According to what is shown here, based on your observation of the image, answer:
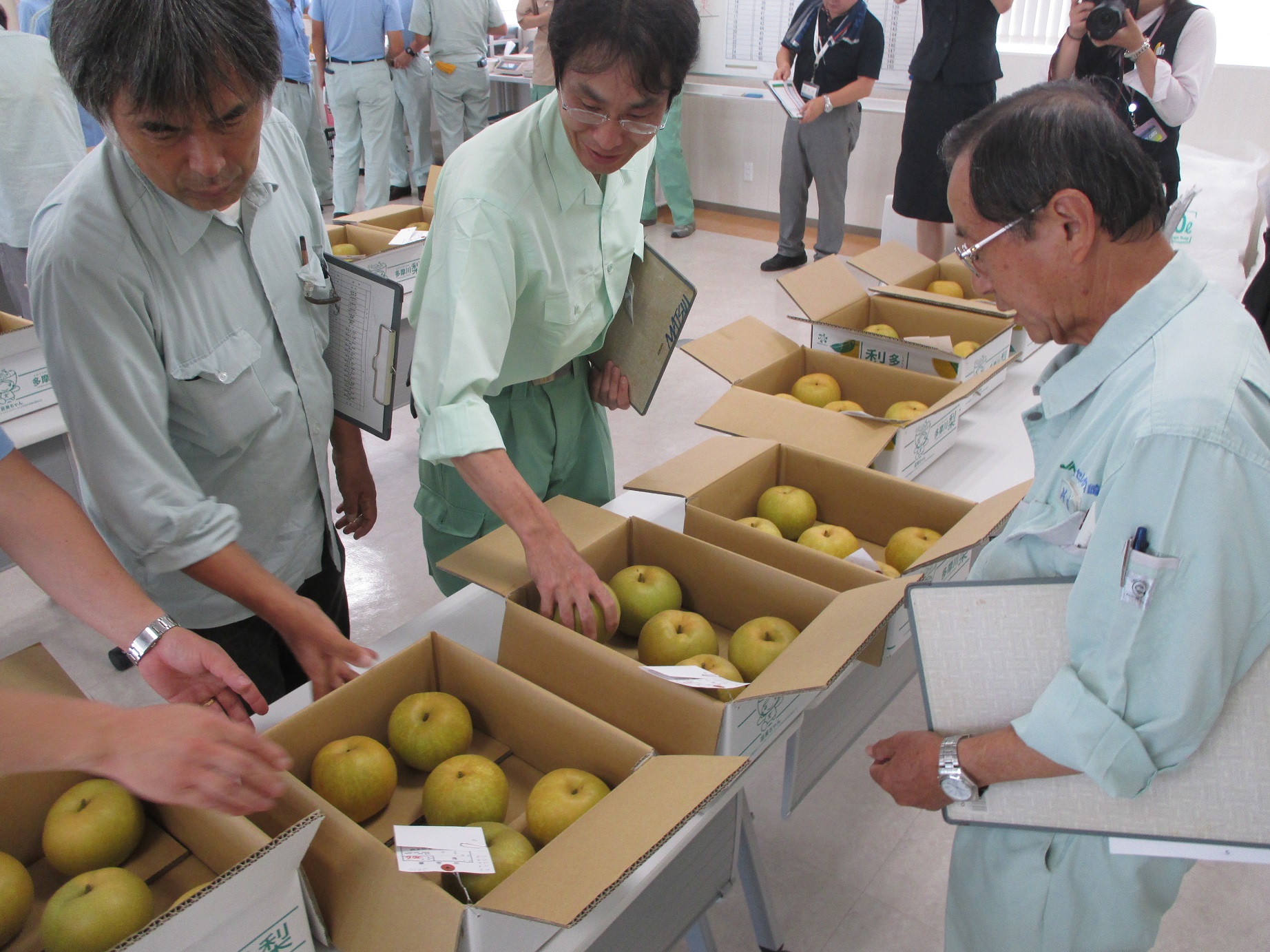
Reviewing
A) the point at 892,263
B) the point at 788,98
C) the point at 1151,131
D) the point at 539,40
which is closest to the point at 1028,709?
the point at 892,263

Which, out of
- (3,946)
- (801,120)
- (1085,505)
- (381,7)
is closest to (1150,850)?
(1085,505)

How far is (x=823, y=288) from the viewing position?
2.43 metres

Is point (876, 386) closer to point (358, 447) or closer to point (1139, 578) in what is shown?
point (358, 447)

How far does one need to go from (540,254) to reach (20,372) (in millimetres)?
1521

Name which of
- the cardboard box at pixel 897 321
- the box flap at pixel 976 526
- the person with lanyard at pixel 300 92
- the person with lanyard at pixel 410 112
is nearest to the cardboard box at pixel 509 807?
the box flap at pixel 976 526

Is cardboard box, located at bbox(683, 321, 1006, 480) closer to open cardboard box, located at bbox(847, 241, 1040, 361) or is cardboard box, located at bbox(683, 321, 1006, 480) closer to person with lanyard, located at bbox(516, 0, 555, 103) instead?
open cardboard box, located at bbox(847, 241, 1040, 361)

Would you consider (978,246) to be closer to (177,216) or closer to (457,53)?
(177,216)

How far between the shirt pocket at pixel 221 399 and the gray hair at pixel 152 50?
325 millimetres

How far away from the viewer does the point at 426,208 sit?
3.48 meters

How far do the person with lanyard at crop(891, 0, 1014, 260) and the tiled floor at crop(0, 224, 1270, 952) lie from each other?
2192mm

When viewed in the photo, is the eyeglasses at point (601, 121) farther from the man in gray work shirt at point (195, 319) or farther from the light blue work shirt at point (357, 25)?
the light blue work shirt at point (357, 25)

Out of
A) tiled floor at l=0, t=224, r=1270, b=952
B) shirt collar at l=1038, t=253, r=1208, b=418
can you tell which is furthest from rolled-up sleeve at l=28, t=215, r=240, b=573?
shirt collar at l=1038, t=253, r=1208, b=418

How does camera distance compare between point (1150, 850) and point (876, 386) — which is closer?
point (1150, 850)

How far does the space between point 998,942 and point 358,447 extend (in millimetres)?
1303
